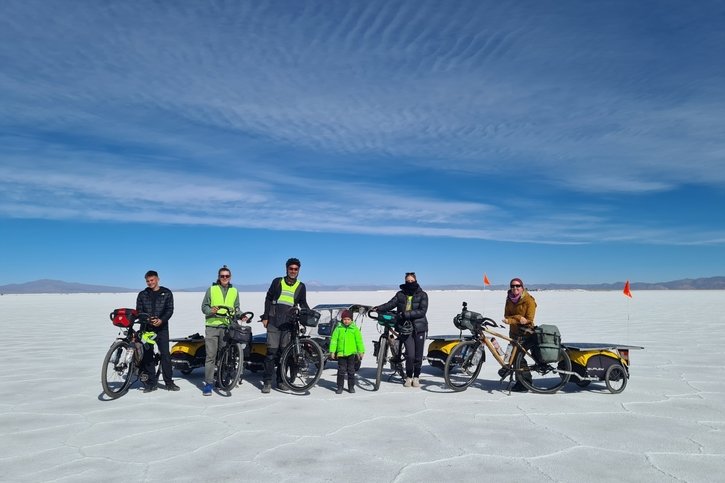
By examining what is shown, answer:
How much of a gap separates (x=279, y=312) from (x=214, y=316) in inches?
37.5

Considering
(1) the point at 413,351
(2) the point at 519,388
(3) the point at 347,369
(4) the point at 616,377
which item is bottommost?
(2) the point at 519,388

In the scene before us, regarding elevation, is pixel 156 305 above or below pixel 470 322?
above

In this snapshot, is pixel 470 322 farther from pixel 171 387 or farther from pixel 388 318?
pixel 171 387

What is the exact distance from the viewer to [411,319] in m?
8.15

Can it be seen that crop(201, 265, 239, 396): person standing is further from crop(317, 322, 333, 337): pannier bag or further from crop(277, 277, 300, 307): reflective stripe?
crop(317, 322, 333, 337): pannier bag

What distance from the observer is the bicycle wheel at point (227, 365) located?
7.70 meters

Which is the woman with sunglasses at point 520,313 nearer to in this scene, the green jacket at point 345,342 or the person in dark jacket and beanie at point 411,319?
the person in dark jacket and beanie at point 411,319

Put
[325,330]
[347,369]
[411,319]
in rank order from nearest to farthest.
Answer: [347,369] → [411,319] → [325,330]

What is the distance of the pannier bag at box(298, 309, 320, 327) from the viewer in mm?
7805

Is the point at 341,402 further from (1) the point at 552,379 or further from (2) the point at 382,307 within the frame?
(1) the point at 552,379

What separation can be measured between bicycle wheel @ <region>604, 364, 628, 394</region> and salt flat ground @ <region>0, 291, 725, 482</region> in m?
0.15

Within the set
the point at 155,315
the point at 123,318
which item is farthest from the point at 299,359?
the point at 123,318

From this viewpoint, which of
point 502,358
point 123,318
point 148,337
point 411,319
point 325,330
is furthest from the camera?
point 325,330

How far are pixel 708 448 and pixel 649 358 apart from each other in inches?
256
